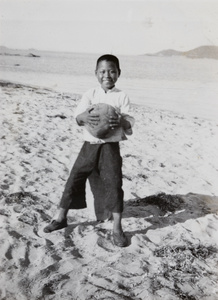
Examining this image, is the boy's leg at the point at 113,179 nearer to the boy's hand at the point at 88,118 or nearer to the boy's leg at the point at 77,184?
the boy's leg at the point at 77,184

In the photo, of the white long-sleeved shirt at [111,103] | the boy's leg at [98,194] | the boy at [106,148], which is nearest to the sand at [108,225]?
the boy's leg at [98,194]

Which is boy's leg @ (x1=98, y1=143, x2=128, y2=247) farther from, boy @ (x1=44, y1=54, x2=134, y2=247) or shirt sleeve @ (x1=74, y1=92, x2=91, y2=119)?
shirt sleeve @ (x1=74, y1=92, x2=91, y2=119)

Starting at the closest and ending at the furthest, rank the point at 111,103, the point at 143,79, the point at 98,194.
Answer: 1. the point at 111,103
2. the point at 98,194
3. the point at 143,79

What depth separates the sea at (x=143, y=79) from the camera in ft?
25.7

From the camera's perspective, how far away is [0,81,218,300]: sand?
1.93m

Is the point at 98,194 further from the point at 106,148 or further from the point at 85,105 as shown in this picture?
the point at 85,105

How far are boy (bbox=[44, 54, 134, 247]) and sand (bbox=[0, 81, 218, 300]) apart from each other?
0.64 feet

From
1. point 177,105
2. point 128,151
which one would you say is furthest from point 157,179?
point 177,105

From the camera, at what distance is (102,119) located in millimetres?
2146

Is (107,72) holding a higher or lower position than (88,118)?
higher

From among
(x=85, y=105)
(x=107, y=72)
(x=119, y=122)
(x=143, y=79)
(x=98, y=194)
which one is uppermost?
(x=143, y=79)

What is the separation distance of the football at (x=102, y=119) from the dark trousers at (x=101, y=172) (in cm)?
11

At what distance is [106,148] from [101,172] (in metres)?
0.20

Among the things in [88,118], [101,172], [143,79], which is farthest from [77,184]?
[143,79]
